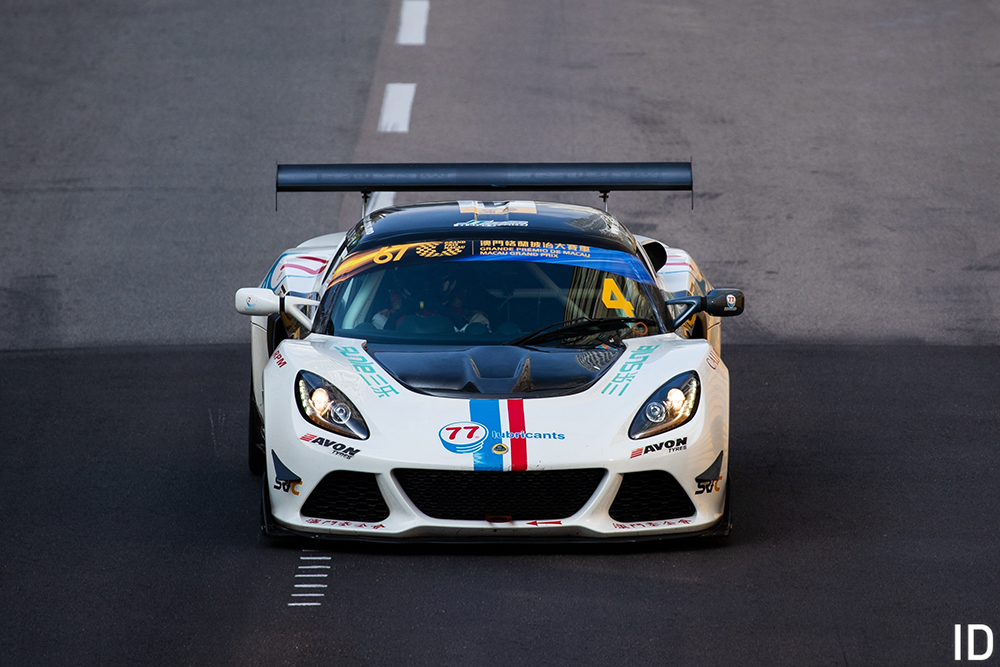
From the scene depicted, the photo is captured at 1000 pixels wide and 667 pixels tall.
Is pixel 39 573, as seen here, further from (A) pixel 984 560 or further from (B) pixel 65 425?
(A) pixel 984 560

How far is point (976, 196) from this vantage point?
44.6 feet

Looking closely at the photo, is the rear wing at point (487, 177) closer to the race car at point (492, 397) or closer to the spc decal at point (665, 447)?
the race car at point (492, 397)

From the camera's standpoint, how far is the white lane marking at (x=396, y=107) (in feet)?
50.2

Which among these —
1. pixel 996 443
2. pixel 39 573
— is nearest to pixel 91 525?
pixel 39 573

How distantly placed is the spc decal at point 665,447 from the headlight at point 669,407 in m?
0.05

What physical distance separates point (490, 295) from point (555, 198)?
7.16 metres

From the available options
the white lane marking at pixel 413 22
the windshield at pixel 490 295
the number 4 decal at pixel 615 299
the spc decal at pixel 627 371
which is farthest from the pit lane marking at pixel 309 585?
the white lane marking at pixel 413 22

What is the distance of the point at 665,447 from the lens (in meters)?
5.73

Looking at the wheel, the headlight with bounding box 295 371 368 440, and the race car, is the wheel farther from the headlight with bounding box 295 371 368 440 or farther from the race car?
the headlight with bounding box 295 371 368 440

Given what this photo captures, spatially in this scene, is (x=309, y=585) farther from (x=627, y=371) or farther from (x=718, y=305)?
(x=718, y=305)

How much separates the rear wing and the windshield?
1.19 m

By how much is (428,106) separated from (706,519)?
10645 millimetres

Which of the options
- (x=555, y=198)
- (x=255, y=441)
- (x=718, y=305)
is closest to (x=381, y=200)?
(x=555, y=198)

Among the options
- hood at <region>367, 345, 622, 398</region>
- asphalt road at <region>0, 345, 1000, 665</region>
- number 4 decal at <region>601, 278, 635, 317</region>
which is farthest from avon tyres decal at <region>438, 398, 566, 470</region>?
number 4 decal at <region>601, 278, 635, 317</region>
